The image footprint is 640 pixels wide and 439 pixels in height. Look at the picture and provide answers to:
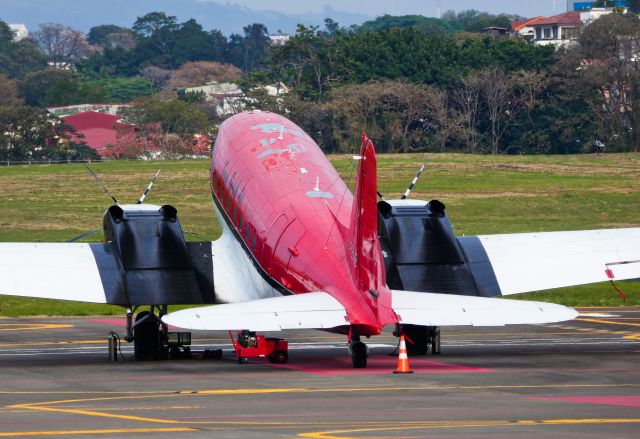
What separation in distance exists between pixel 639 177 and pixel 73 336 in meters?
60.6

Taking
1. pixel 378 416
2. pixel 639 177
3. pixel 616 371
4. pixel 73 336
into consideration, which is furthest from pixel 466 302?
pixel 639 177

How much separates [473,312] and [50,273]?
33.1ft

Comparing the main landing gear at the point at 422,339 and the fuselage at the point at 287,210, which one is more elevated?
the fuselage at the point at 287,210

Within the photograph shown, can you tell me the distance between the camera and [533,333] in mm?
40156

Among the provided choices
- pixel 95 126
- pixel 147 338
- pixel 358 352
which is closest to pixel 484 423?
pixel 358 352

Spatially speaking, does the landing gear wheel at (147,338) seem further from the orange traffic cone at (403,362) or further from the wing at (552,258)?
the wing at (552,258)

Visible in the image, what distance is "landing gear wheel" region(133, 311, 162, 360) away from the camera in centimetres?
3378

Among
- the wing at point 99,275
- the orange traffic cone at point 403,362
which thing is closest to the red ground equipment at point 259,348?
the wing at point 99,275

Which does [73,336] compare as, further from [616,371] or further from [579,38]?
[579,38]

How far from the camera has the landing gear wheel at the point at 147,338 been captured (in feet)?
111

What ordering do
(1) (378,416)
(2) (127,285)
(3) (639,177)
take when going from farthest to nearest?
(3) (639,177)
(2) (127,285)
(1) (378,416)

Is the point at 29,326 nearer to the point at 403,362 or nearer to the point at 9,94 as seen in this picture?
the point at 403,362

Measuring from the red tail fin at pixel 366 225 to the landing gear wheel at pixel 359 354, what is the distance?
4.99 ft

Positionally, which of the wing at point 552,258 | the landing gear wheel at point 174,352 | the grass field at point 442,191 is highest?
the wing at point 552,258
